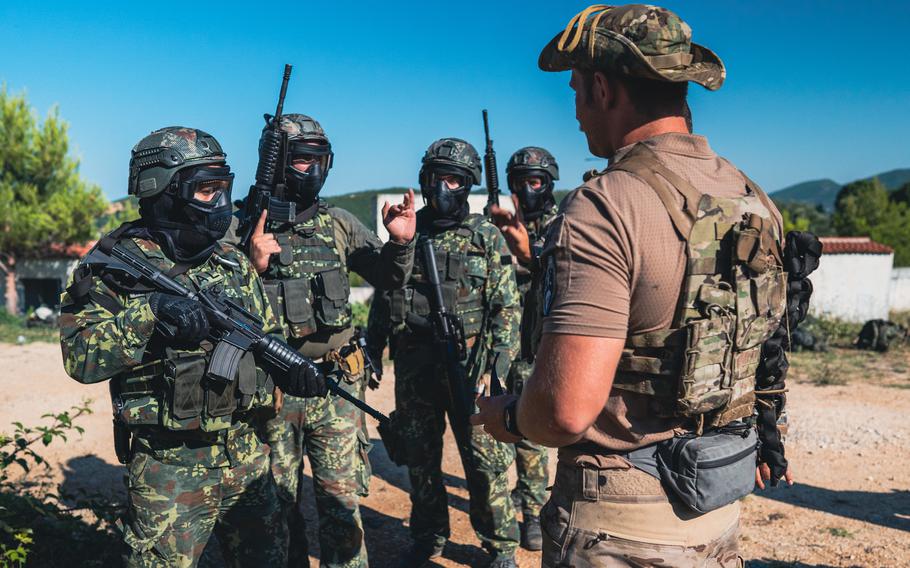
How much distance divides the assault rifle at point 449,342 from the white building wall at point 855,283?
62.4 ft

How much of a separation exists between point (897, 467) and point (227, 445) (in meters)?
6.30

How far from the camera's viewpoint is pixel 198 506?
2910 millimetres

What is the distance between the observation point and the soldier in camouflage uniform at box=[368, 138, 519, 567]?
14.5 feet

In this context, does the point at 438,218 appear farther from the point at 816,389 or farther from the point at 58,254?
the point at 58,254

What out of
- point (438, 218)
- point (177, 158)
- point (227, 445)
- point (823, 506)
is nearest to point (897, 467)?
point (823, 506)

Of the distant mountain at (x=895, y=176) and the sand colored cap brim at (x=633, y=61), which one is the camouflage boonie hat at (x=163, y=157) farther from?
the distant mountain at (x=895, y=176)

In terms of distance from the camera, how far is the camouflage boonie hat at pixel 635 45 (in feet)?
5.98

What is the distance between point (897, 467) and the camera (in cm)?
643

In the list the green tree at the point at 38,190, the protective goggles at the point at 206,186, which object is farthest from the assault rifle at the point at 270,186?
the green tree at the point at 38,190

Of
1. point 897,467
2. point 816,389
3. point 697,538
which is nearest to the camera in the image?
point 697,538

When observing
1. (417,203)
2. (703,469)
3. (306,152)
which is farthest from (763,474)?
(417,203)

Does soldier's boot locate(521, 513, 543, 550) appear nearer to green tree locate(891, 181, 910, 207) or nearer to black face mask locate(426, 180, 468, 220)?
black face mask locate(426, 180, 468, 220)

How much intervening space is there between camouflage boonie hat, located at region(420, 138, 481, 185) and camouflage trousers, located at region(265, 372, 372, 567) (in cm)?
180

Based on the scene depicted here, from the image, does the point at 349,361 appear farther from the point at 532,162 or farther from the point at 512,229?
the point at 532,162
